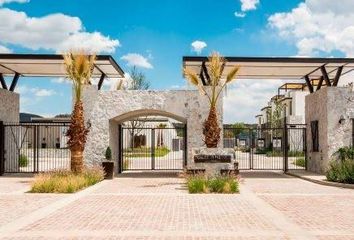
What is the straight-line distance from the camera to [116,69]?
81.5 feet

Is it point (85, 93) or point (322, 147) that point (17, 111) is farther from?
point (322, 147)

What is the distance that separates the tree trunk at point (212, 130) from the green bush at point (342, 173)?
479 cm

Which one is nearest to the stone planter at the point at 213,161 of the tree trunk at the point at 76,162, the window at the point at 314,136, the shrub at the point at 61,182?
the shrub at the point at 61,182

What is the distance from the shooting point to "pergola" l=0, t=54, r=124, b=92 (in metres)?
22.4

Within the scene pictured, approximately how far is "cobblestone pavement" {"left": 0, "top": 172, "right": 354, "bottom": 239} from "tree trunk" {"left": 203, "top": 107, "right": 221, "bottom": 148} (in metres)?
2.92

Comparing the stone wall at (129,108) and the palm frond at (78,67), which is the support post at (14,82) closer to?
the stone wall at (129,108)

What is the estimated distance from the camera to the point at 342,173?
1927 cm

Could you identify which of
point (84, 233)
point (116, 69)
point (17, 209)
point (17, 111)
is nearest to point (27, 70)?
point (17, 111)

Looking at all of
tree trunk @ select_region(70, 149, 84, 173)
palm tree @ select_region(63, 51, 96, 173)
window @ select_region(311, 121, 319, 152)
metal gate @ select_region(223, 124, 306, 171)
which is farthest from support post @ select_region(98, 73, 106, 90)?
window @ select_region(311, 121, 319, 152)

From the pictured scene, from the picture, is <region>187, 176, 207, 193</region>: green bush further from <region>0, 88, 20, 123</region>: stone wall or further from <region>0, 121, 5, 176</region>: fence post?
<region>0, 88, 20, 123</region>: stone wall

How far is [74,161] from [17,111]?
907 centimetres

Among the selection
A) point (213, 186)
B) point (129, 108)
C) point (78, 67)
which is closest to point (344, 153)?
point (213, 186)

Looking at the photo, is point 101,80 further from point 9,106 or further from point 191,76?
point 191,76

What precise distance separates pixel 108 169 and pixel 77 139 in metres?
2.49
